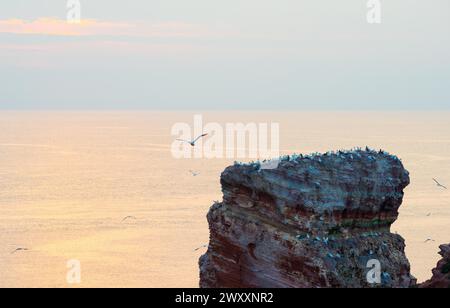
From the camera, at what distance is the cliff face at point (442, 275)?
1832 inches

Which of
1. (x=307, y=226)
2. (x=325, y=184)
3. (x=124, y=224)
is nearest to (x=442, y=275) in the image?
(x=325, y=184)

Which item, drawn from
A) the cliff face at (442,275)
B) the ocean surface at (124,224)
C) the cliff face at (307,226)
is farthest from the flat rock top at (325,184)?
the ocean surface at (124,224)

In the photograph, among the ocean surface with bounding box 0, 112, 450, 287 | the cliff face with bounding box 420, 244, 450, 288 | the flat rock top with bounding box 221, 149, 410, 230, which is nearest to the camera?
the flat rock top with bounding box 221, 149, 410, 230

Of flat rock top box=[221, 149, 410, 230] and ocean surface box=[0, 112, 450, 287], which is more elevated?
flat rock top box=[221, 149, 410, 230]

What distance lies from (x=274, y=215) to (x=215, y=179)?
13043 cm

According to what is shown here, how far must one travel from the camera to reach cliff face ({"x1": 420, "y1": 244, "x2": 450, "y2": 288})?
4653 cm

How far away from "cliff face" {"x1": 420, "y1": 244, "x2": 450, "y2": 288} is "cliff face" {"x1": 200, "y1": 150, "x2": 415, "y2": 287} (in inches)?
69.1

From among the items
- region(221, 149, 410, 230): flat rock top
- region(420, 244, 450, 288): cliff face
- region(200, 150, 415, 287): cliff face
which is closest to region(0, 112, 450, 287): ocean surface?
region(420, 244, 450, 288): cliff face

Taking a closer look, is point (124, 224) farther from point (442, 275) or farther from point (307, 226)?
point (307, 226)

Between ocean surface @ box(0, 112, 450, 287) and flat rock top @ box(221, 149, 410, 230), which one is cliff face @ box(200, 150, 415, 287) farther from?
ocean surface @ box(0, 112, 450, 287)

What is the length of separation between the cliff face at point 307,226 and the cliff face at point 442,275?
175 centimetres
